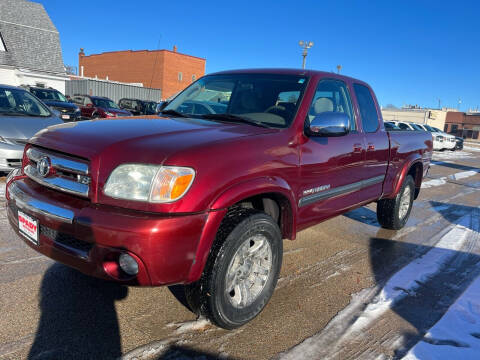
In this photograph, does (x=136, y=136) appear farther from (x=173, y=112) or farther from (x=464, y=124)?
(x=464, y=124)

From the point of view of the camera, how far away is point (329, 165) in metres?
3.44

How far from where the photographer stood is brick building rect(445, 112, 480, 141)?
60656 mm

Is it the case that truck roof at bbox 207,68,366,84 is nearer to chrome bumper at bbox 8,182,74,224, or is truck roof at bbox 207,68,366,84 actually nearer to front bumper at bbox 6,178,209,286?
front bumper at bbox 6,178,209,286

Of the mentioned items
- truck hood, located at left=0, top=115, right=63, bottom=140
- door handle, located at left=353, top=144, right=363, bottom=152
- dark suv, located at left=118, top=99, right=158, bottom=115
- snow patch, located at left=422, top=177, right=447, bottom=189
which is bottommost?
snow patch, located at left=422, top=177, right=447, bottom=189

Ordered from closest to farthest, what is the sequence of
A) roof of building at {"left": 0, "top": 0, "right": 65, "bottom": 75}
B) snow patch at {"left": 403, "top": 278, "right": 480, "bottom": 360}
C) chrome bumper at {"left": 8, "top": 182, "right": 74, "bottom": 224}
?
chrome bumper at {"left": 8, "top": 182, "right": 74, "bottom": 224} → snow patch at {"left": 403, "top": 278, "right": 480, "bottom": 360} → roof of building at {"left": 0, "top": 0, "right": 65, "bottom": 75}

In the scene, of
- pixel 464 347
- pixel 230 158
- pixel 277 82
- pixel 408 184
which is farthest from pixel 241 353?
pixel 408 184

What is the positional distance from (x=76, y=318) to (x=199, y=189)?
136cm

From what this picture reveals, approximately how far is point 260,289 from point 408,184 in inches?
139

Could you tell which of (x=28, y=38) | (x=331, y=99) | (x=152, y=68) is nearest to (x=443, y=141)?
(x=331, y=99)

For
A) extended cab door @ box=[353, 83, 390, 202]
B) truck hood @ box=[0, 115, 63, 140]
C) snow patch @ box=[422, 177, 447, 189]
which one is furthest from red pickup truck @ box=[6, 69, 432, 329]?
snow patch @ box=[422, 177, 447, 189]

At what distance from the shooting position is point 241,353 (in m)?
2.46

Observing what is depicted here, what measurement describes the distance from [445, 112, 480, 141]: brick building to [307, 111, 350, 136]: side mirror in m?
68.3

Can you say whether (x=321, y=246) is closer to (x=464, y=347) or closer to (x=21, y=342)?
(x=464, y=347)

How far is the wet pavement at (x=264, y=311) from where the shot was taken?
8.05 feet
